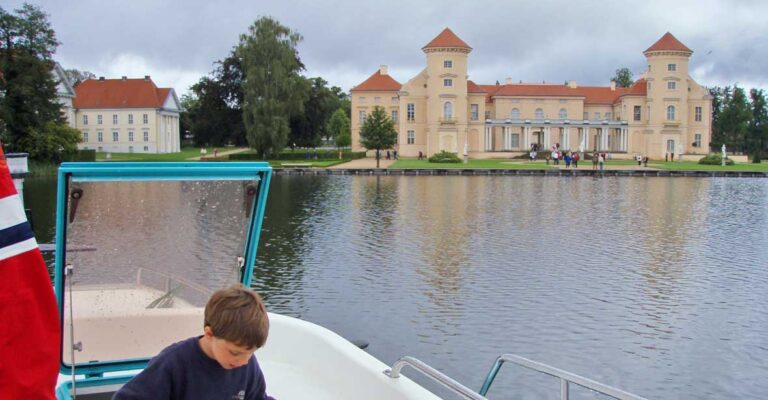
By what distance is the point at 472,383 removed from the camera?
9.71m

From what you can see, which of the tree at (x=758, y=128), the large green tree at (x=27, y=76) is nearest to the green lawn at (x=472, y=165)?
Result: the large green tree at (x=27, y=76)

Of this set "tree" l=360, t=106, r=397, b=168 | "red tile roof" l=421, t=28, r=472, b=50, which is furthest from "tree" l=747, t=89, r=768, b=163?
"tree" l=360, t=106, r=397, b=168

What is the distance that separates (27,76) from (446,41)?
4567cm

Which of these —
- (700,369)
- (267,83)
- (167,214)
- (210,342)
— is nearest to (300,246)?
(700,369)

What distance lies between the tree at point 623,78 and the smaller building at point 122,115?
91.0 meters

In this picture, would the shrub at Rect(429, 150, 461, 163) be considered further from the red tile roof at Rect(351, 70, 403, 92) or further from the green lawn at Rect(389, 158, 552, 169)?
the red tile roof at Rect(351, 70, 403, 92)

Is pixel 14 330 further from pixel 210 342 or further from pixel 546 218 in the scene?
pixel 546 218

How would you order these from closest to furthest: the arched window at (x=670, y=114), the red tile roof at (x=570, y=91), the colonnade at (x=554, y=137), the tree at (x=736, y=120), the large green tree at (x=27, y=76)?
the large green tree at (x=27, y=76) → the arched window at (x=670, y=114) → the colonnade at (x=554, y=137) → the red tile roof at (x=570, y=91) → the tree at (x=736, y=120)

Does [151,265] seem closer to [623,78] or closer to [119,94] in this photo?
[119,94]

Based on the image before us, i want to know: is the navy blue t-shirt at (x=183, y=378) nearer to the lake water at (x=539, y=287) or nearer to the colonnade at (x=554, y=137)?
the lake water at (x=539, y=287)

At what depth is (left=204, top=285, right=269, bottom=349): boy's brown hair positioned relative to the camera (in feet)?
9.60

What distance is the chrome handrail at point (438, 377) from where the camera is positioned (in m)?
3.97

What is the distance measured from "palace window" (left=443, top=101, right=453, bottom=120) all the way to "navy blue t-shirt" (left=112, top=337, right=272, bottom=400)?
8502cm

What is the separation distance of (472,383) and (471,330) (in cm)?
244
